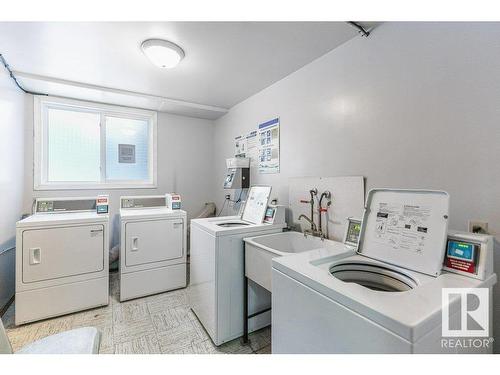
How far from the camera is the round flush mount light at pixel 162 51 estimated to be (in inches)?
67.7

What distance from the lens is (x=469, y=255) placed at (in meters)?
0.95

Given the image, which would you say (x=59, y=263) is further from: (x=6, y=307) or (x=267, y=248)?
(x=267, y=248)

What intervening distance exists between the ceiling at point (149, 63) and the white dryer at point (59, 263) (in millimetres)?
1414

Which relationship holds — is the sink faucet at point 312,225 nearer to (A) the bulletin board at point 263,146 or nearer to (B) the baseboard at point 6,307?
(A) the bulletin board at point 263,146

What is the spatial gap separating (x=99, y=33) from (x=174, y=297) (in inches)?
102

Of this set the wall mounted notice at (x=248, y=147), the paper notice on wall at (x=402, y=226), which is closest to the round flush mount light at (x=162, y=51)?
the wall mounted notice at (x=248, y=147)

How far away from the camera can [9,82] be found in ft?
7.40

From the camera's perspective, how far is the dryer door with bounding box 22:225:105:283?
80.3 inches

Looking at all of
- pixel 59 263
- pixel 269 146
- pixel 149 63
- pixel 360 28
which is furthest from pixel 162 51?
pixel 59 263

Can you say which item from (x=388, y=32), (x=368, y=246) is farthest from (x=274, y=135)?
(x=368, y=246)

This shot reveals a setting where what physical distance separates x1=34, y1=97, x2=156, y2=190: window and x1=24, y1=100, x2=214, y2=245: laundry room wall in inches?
4.6

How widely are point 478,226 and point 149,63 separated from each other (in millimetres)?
2681

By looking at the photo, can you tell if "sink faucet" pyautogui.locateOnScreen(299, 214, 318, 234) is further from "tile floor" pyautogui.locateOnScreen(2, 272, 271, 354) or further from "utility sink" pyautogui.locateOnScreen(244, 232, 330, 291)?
"tile floor" pyautogui.locateOnScreen(2, 272, 271, 354)

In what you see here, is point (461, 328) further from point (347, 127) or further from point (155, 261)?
point (155, 261)
